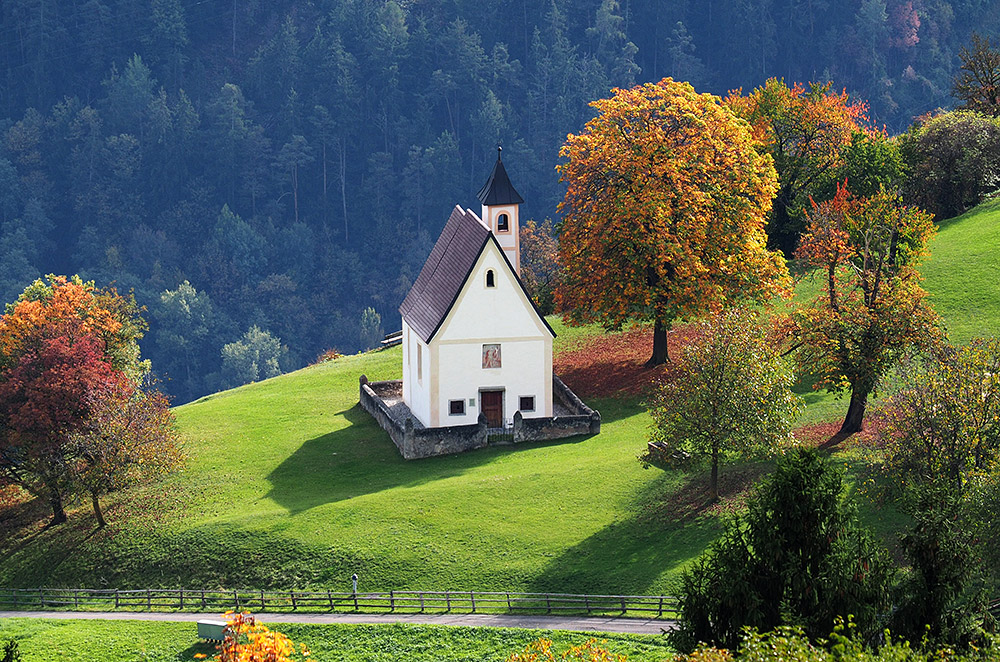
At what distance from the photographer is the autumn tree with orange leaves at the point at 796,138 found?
290ft

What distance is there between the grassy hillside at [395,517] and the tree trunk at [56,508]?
540 millimetres

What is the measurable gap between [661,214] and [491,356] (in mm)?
10698

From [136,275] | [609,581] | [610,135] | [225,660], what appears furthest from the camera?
[136,275]

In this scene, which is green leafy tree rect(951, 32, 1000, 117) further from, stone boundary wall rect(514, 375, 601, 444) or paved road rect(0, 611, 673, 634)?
paved road rect(0, 611, 673, 634)

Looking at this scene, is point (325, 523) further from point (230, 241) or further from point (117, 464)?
point (230, 241)

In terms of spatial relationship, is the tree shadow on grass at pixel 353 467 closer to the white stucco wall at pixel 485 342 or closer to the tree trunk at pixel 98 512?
the white stucco wall at pixel 485 342

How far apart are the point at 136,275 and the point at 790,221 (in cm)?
13162

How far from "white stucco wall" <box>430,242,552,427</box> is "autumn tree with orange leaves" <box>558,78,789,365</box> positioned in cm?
536

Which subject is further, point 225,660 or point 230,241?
point 230,241

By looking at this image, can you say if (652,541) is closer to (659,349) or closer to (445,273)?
(445,273)

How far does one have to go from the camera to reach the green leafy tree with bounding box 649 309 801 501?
159 ft

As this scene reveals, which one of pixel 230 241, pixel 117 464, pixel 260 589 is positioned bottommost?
pixel 260 589

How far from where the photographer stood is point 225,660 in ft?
90.2

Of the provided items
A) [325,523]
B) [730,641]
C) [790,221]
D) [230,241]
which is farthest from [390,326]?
[730,641]
